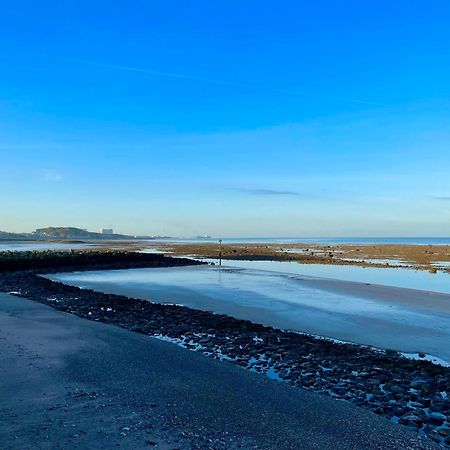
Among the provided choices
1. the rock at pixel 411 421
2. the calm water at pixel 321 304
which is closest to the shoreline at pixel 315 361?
the rock at pixel 411 421

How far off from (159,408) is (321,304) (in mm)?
14193

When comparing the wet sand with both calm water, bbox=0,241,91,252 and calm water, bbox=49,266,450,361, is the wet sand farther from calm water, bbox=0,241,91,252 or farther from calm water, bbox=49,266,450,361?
calm water, bbox=0,241,91,252

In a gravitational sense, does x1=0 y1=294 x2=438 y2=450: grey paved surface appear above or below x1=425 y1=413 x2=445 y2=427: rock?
above

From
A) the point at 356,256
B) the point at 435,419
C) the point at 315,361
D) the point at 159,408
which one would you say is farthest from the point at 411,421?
the point at 356,256

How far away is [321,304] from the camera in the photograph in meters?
20.4

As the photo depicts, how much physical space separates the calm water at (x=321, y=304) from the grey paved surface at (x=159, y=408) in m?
5.50

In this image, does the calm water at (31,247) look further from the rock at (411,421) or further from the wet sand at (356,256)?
the rock at (411,421)

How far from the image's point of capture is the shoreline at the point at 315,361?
803cm

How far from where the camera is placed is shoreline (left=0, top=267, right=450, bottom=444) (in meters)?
8.03

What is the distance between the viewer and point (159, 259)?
50500 mm

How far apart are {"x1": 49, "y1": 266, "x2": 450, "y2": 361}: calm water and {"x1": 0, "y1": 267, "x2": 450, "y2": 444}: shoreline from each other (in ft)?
5.25

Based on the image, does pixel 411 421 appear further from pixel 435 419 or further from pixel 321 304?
pixel 321 304

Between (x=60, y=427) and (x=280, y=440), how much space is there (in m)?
3.27

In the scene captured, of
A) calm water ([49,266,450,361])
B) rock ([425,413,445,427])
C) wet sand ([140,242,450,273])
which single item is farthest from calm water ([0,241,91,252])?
rock ([425,413,445,427])
